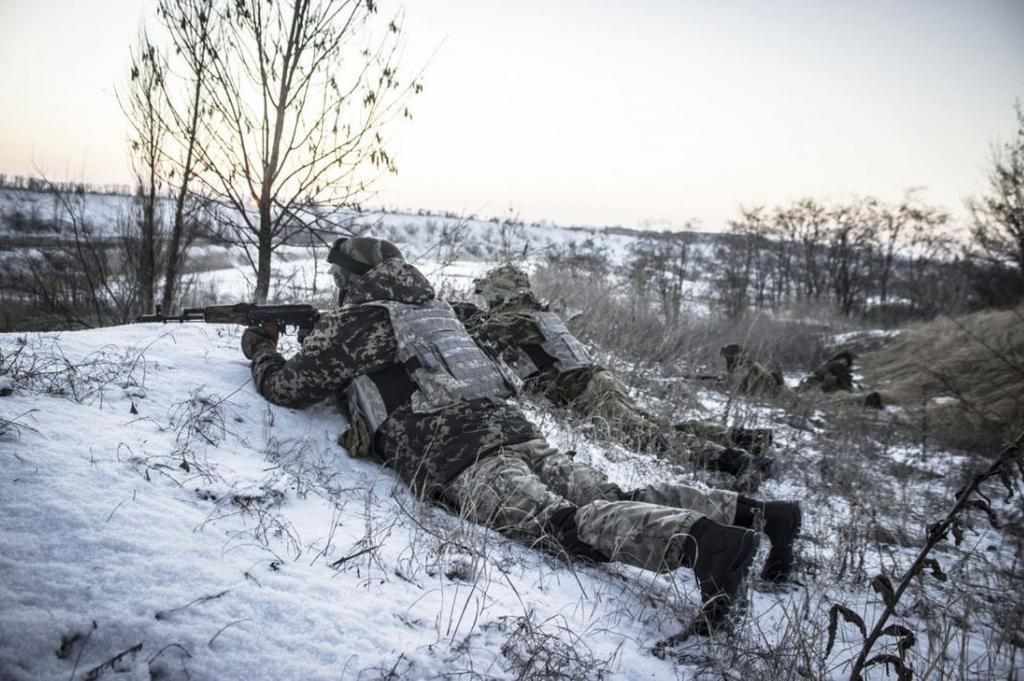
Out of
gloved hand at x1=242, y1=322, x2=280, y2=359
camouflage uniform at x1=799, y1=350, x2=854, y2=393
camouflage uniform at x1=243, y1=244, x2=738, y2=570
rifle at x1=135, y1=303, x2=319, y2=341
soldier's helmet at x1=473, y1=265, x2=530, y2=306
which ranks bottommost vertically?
camouflage uniform at x1=799, y1=350, x2=854, y2=393

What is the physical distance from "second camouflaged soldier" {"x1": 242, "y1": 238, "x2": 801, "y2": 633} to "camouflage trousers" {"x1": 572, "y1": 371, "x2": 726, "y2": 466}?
1.24 m

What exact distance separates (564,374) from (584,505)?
1.99 metres

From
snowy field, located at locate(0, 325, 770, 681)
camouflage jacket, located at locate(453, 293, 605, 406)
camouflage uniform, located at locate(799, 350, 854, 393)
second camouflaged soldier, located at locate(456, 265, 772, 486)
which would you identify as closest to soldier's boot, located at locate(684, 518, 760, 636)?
snowy field, located at locate(0, 325, 770, 681)

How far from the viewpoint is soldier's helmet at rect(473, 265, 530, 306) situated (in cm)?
429

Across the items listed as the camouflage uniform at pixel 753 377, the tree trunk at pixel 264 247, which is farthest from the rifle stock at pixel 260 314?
the camouflage uniform at pixel 753 377

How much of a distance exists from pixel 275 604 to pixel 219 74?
12.7 ft

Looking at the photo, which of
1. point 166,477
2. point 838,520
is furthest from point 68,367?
point 838,520

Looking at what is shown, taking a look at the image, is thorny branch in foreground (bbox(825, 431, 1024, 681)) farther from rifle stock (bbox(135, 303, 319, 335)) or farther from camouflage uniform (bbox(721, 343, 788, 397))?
camouflage uniform (bbox(721, 343, 788, 397))

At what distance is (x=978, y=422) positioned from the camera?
18.0ft

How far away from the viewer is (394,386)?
2447mm

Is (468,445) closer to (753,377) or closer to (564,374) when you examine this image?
(564,374)

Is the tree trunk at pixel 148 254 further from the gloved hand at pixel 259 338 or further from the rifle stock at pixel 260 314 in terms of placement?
the gloved hand at pixel 259 338

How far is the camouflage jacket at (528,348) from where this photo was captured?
3912 millimetres

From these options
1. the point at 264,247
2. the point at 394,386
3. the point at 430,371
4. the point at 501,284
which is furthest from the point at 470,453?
the point at 264,247
